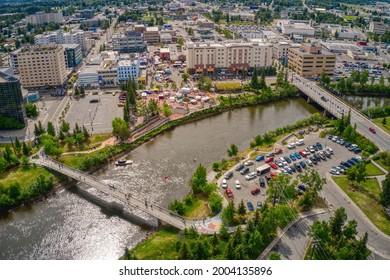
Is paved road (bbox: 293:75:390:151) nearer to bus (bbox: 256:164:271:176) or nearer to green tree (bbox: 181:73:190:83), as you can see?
bus (bbox: 256:164:271:176)

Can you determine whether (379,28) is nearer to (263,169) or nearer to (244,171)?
(263,169)

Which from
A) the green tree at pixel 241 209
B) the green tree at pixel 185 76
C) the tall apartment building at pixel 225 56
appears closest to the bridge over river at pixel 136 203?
the green tree at pixel 241 209

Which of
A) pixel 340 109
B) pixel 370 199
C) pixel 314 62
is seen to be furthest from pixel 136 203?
pixel 314 62

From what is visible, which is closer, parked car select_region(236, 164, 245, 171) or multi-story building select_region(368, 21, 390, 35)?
parked car select_region(236, 164, 245, 171)

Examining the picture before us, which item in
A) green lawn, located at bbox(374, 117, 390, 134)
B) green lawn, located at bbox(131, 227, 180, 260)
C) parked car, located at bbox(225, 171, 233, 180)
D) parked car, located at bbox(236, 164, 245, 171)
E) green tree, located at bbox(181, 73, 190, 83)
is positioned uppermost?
green tree, located at bbox(181, 73, 190, 83)

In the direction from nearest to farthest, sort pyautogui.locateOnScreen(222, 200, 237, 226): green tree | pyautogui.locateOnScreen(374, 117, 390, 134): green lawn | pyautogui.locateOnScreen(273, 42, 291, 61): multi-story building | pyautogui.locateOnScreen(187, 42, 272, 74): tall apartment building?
1. pyautogui.locateOnScreen(222, 200, 237, 226): green tree
2. pyautogui.locateOnScreen(374, 117, 390, 134): green lawn
3. pyautogui.locateOnScreen(187, 42, 272, 74): tall apartment building
4. pyautogui.locateOnScreen(273, 42, 291, 61): multi-story building

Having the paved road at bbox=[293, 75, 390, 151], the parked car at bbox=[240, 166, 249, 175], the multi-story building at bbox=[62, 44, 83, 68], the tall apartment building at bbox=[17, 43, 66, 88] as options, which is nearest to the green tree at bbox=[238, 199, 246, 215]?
the parked car at bbox=[240, 166, 249, 175]

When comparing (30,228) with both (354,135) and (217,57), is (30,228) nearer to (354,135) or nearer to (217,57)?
(354,135)
